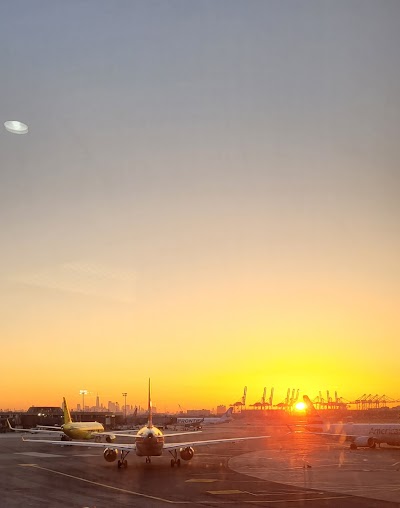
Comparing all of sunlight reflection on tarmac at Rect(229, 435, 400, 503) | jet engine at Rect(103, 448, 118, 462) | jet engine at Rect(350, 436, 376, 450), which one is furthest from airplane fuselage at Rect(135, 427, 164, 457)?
jet engine at Rect(350, 436, 376, 450)

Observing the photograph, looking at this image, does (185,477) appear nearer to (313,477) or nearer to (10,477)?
(313,477)

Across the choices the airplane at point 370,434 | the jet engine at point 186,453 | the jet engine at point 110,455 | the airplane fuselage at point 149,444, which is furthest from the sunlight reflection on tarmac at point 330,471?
the airplane at point 370,434

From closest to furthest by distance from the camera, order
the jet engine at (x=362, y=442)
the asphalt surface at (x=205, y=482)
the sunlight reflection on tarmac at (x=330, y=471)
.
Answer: the asphalt surface at (x=205, y=482)
the sunlight reflection on tarmac at (x=330, y=471)
the jet engine at (x=362, y=442)

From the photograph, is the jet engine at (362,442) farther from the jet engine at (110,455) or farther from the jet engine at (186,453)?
the jet engine at (110,455)

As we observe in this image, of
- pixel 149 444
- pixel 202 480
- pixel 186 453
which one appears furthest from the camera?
pixel 186 453

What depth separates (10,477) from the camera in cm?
4909

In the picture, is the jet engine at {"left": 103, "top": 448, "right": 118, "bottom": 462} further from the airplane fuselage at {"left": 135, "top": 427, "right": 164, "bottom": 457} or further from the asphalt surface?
the airplane fuselage at {"left": 135, "top": 427, "right": 164, "bottom": 457}

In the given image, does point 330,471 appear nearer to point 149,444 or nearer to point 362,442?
point 149,444

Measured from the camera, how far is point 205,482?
148 feet

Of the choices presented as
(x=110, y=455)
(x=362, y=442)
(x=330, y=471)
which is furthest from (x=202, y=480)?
(x=362, y=442)

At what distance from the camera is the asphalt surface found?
35219 mm

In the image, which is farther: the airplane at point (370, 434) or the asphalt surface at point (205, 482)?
the airplane at point (370, 434)

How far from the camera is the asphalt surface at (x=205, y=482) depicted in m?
35.2

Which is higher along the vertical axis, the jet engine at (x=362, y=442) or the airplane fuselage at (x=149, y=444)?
the airplane fuselage at (x=149, y=444)
